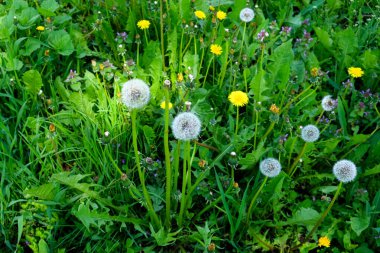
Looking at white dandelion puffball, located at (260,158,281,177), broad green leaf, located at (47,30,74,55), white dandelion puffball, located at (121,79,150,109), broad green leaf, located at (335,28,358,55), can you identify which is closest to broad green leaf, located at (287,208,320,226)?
white dandelion puffball, located at (260,158,281,177)

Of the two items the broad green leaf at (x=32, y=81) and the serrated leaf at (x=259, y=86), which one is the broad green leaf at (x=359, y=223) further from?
the broad green leaf at (x=32, y=81)

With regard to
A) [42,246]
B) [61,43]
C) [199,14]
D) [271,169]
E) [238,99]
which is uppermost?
[199,14]

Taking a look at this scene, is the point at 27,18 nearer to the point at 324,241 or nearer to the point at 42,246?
the point at 42,246

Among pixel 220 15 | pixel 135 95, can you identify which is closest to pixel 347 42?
pixel 220 15

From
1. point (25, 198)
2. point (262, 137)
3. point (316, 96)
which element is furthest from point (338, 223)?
point (25, 198)

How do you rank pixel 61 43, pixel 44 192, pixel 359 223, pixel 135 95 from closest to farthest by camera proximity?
1. pixel 135 95
2. pixel 44 192
3. pixel 359 223
4. pixel 61 43

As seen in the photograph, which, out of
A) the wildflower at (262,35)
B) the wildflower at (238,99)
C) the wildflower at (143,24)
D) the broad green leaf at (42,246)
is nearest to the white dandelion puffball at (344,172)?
the wildflower at (238,99)
